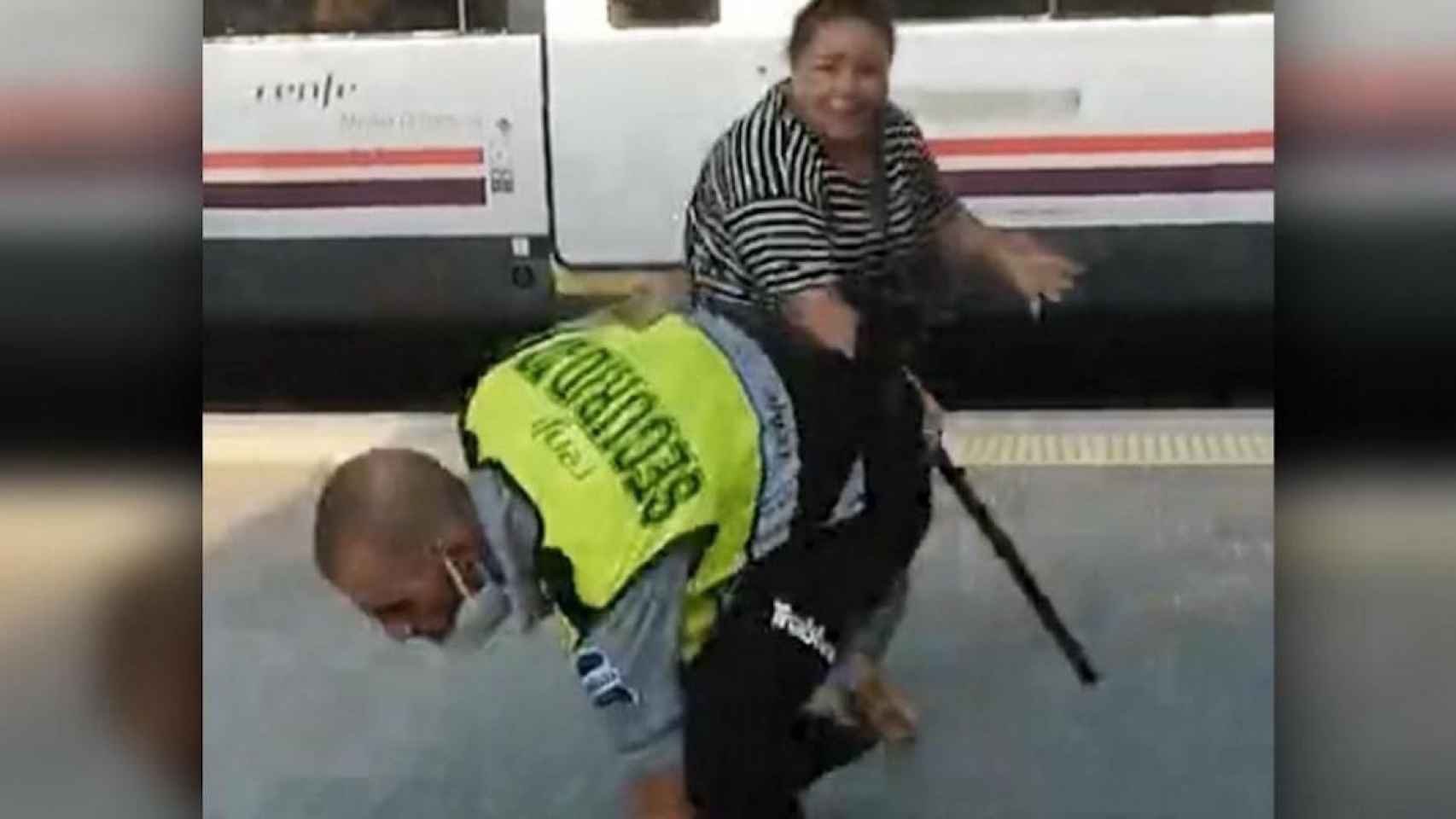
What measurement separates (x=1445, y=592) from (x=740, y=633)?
75cm

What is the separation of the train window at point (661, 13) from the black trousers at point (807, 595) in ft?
0.97

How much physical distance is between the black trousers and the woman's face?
206 millimetres

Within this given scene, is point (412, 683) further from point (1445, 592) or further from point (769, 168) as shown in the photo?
point (1445, 592)

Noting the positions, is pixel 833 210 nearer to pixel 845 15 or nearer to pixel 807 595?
pixel 845 15

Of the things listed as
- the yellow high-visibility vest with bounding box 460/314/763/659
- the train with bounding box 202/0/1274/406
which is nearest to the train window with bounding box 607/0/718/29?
the train with bounding box 202/0/1274/406

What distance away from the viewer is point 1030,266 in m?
2.30

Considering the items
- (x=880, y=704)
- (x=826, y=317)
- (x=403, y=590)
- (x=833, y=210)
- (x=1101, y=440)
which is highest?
(x=833, y=210)

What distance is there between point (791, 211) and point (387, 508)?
492mm

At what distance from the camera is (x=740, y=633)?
2.32 m

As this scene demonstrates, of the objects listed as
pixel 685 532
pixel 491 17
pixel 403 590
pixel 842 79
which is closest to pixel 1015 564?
pixel 685 532

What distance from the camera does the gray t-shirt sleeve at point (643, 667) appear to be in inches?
90.4

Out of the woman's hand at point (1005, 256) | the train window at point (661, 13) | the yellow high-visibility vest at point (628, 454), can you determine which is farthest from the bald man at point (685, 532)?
the train window at point (661, 13)

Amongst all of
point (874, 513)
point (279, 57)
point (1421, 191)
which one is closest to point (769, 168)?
point (874, 513)

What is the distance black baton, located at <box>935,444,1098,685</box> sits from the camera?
7.59 feet
